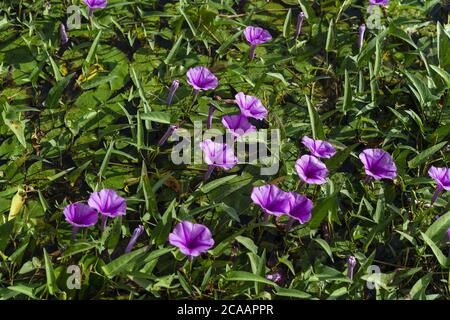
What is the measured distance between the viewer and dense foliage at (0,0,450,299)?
7.78 feet

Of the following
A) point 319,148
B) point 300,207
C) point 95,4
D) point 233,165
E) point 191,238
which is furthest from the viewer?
point 95,4

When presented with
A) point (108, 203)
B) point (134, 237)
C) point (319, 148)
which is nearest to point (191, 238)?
point (134, 237)

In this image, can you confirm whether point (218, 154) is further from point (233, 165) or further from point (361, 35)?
point (361, 35)

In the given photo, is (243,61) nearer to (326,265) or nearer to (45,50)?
(45,50)

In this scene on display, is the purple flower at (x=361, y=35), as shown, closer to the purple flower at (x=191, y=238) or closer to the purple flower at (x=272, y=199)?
the purple flower at (x=272, y=199)

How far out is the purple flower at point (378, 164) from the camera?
2555mm

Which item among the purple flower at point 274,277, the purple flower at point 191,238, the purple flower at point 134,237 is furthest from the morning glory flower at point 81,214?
the purple flower at point 274,277

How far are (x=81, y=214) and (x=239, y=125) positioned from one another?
2.24ft

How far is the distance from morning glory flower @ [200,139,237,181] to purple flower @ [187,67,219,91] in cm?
33

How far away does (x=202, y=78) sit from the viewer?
9.20 ft

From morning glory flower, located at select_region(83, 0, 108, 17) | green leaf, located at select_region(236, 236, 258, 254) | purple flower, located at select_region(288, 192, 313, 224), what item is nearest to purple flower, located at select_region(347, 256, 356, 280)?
purple flower, located at select_region(288, 192, 313, 224)

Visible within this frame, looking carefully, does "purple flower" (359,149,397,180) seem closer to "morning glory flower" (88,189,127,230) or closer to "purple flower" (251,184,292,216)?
"purple flower" (251,184,292,216)
